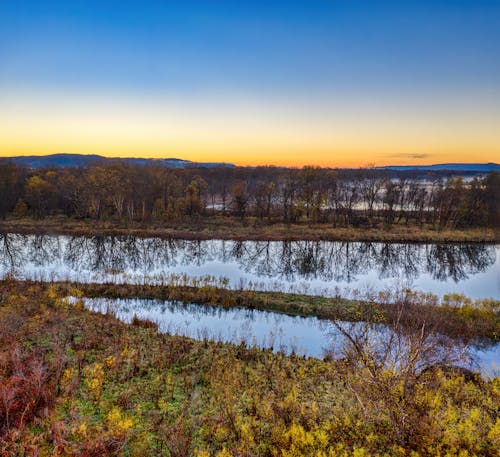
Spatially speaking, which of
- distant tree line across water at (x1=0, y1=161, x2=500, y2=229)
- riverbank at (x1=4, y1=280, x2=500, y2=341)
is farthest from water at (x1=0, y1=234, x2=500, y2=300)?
distant tree line across water at (x1=0, y1=161, x2=500, y2=229)

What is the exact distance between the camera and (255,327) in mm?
15477

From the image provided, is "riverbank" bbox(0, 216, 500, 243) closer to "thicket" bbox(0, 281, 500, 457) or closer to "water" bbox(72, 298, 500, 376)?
"water" bbox(72, 298, 500, 376)

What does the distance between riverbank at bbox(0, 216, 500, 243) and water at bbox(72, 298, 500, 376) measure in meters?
18.9

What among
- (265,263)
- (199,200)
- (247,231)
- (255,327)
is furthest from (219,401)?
(199,200)

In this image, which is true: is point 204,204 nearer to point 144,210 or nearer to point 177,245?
point 144,210

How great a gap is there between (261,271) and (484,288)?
1408 centimetres

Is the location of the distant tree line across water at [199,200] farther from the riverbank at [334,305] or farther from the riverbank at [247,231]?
the riverbank at [334,305]

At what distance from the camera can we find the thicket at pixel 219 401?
663 centimetres

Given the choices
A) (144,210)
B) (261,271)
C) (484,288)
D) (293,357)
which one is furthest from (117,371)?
(144,210)

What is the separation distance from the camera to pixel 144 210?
44312 millimetres

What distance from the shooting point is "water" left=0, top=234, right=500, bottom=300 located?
2183 cm

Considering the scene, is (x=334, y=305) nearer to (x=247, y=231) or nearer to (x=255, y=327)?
(x=255, y=327)

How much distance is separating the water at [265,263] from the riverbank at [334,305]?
1.38 meters

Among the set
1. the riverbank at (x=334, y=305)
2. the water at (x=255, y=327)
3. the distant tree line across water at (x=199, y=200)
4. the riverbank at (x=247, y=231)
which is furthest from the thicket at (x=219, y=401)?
the distant tree line across water at (x=199, y=200)
